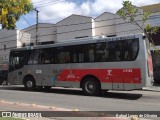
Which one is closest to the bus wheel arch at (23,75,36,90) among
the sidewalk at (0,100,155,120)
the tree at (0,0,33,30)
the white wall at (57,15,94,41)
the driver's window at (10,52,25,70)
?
the driver's window at (10,52,25,70)

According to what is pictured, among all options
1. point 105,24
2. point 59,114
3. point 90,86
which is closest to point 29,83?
point 90,86

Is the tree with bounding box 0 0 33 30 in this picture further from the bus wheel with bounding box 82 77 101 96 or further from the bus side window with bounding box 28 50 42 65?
the bus side window with bounding box 28 50 42 65

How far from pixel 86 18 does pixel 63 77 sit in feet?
62.1

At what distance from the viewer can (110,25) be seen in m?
34.6

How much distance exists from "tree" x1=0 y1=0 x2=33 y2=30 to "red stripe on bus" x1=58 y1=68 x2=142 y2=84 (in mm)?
6020

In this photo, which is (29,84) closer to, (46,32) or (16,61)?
(16,61)

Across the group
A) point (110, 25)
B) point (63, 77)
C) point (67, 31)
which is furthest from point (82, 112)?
point (67, 31)

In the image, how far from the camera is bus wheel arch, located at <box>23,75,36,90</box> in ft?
64.6

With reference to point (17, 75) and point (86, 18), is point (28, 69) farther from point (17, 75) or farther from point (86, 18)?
point (86, 18)

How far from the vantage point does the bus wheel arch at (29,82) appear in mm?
19688

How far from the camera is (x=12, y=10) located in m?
11.0

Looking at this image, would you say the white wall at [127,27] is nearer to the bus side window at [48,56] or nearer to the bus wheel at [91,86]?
the bus side window at [48,56]

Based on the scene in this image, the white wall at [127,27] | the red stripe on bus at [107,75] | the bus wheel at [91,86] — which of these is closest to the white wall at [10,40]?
the white wall at [127,27]

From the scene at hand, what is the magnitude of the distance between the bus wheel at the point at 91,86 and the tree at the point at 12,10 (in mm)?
6409
